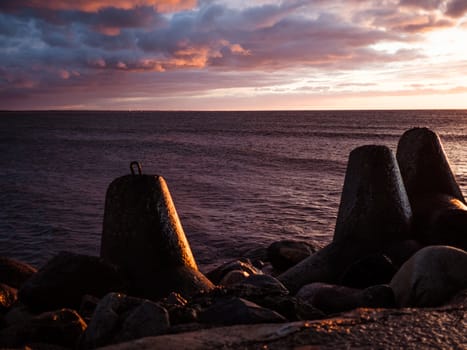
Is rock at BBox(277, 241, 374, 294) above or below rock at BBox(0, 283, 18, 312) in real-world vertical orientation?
above

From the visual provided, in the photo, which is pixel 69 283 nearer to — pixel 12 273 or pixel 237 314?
pixel 12 273

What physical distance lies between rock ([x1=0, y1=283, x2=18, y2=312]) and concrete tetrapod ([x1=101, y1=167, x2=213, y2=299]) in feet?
4.36

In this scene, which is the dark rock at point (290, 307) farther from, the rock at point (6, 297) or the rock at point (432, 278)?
the rock at point (6, 297)

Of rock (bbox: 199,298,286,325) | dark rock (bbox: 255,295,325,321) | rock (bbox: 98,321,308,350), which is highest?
rock (bbox: 98,321,308,350)

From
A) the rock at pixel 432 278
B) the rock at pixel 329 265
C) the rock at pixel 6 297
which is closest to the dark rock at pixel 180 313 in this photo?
the rock at pixel 432 278

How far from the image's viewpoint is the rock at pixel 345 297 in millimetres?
3973

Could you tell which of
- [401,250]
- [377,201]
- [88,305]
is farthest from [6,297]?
[401,250]

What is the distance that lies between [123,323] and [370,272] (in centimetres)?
288

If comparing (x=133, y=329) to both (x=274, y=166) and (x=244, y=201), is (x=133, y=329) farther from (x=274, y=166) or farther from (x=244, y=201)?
(x=274, y=166)

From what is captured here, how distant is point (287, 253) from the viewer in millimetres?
7770

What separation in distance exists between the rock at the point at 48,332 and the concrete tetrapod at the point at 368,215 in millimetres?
2937

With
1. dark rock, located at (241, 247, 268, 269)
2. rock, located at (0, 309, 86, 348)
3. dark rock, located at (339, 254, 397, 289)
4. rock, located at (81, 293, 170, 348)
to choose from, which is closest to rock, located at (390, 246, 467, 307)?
dark rock, located at (339, 254, 397, 289)

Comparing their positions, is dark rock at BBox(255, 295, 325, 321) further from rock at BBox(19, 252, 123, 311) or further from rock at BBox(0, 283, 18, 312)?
rock at BBox(0, 283, 18, 312)

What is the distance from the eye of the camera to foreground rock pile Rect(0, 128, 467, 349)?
9.75 ft
